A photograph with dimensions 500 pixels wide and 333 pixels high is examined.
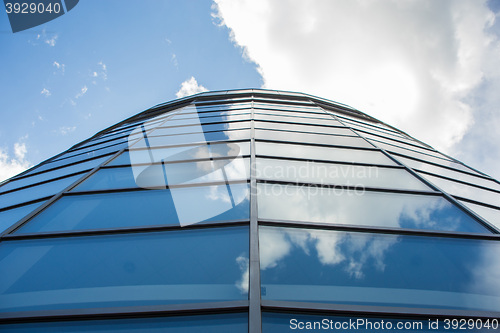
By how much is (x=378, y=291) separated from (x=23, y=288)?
416 cm

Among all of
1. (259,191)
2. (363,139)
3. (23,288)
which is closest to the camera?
(23,288)

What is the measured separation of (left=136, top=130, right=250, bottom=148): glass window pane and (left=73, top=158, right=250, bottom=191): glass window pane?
172 cm

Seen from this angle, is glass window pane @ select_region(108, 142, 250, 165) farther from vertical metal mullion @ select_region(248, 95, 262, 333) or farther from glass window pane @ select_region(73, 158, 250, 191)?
vertical metal mullion @ select_region(248, 95, 262, 333)

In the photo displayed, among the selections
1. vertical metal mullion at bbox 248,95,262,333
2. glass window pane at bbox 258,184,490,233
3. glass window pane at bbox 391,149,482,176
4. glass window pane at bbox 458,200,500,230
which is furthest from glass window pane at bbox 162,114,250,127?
glass window pane at bbox 458,200,500,230

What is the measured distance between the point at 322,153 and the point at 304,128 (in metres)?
2.72

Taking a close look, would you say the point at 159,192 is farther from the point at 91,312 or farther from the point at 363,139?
the point at 363,139

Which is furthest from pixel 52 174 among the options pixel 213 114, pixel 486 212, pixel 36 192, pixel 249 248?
pixel 486 212

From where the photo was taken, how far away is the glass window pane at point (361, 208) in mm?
4219

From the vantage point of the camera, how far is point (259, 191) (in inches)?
193

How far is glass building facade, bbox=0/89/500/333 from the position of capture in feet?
9.21

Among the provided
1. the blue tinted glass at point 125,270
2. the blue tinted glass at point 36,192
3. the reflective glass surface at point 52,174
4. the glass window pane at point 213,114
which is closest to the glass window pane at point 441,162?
the glass window pane at point 213,114

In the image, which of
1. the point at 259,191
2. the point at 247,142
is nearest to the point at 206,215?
the point at 259,191

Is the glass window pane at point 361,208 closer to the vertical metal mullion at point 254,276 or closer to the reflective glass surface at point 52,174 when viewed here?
the vertical metal mullion at point 254,276

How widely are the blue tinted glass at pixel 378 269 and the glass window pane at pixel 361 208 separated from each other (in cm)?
33
